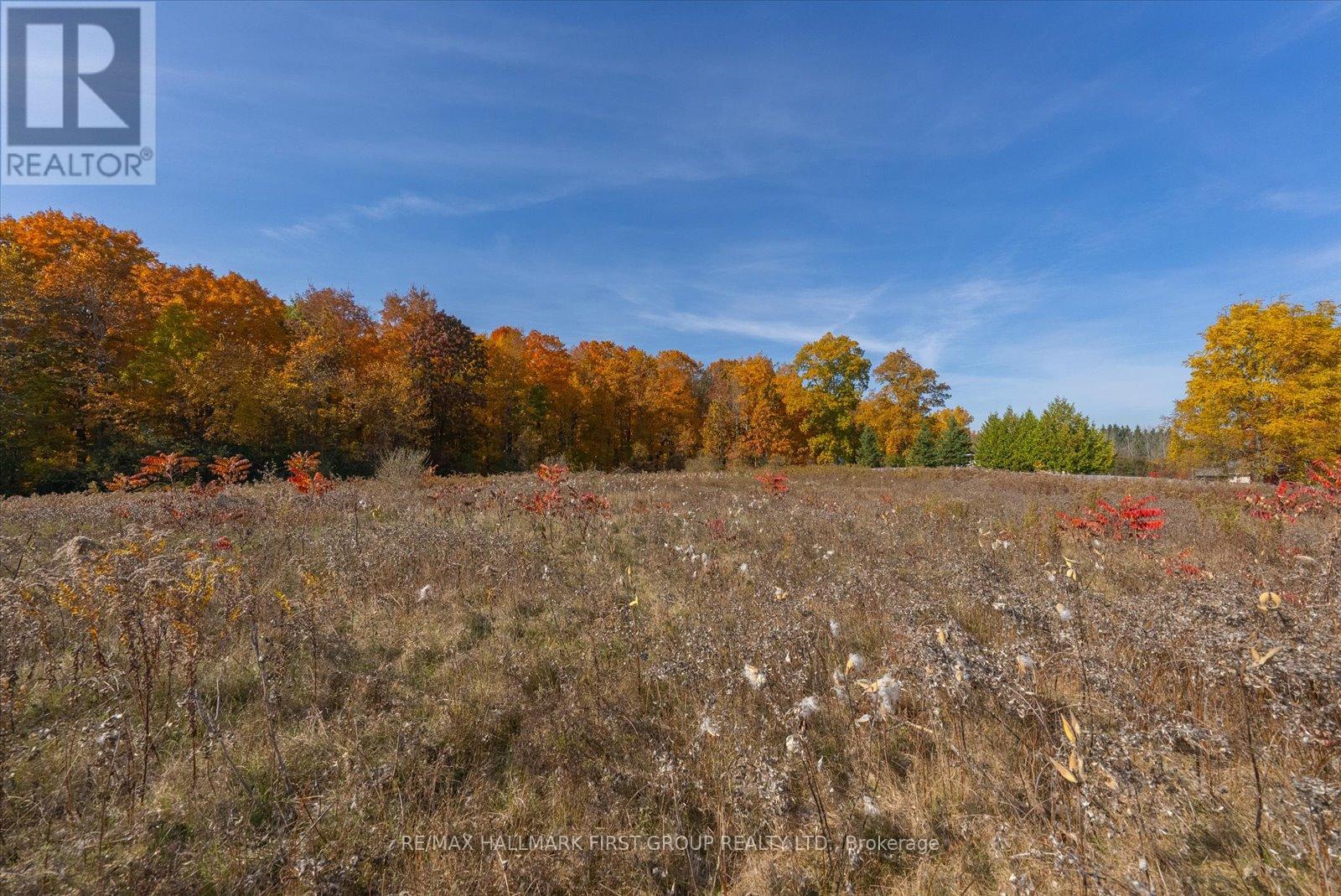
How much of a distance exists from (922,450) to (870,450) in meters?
4.40

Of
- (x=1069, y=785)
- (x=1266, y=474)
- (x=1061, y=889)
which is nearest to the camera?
(x=1061, y=889)

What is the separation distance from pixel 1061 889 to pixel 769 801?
1.10 m

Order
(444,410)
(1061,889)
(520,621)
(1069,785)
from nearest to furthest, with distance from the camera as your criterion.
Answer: (1061,889) → (1069,785) → (520,621) → (444,410)

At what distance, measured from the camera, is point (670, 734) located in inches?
120

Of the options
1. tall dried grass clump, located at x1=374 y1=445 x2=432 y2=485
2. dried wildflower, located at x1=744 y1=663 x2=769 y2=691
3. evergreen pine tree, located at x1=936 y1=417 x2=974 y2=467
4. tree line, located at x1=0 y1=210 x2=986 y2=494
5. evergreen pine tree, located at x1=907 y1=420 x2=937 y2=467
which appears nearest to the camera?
dried wildflower, located at x1=744 y1=663 x2=769 y2=691

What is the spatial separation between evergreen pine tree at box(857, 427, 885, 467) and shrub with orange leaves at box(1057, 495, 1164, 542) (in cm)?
3310

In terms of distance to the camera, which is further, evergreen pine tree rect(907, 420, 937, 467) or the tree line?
evergreen pine tree rect(907, 420, 937, 467)

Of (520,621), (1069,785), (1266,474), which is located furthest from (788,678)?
(1266,474)

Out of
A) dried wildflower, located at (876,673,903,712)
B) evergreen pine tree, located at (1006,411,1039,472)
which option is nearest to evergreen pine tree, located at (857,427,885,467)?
evergreen pine tree, located at (1006,411,1039,472)

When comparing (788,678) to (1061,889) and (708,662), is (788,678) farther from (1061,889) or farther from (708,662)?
(1061,889)

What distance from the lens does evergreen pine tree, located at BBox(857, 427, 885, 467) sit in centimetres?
3972

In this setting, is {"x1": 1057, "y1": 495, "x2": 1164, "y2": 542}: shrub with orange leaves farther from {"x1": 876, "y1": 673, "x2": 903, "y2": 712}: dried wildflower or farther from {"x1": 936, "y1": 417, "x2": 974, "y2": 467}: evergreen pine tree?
{"x1": 936, "y1": 417, "x2": 974, "y2": 467}: evergreen pine tree

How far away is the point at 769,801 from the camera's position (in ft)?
7.22

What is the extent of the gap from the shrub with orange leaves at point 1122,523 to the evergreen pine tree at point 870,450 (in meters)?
33.1
